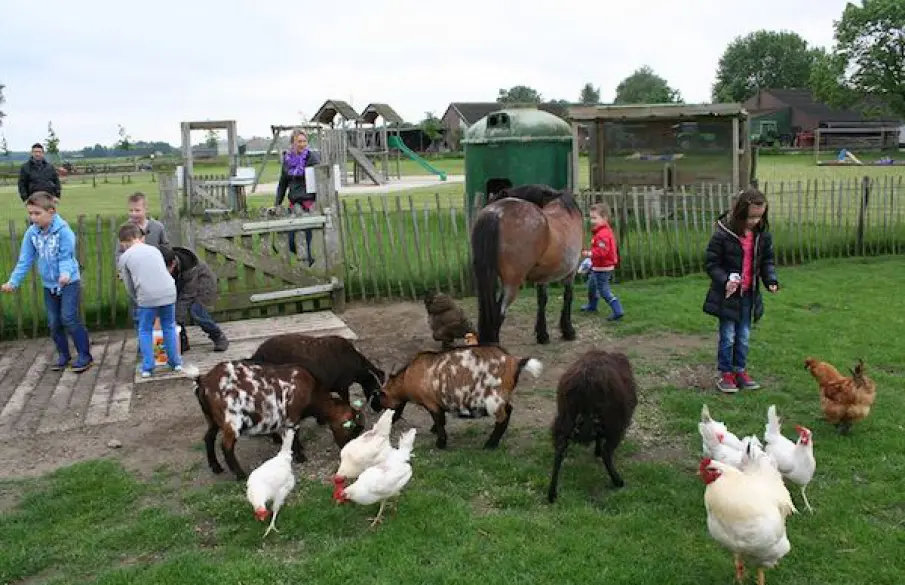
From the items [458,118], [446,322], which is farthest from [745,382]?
[458,118]

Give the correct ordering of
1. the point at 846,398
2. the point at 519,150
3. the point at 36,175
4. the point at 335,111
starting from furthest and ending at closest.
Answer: the point at 335,111
the point at 519,150
the point at 36,175
the point at 846,398

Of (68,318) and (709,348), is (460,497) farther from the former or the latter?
(68,318)

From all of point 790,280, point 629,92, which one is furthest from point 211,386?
point 629,92

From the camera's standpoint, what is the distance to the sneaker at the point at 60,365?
7.65 meters

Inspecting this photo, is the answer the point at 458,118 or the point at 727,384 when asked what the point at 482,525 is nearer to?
the point at 727,384

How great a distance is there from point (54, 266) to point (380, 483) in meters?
4.93

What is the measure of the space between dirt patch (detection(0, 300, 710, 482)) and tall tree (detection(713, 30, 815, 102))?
312 ft

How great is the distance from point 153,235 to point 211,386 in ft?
11.7

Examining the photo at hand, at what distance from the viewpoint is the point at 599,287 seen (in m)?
9.52

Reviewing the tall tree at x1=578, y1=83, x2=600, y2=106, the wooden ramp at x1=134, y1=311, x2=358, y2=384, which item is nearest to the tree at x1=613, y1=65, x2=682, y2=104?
the tall tree at x1=578, y1=83, x2=600, y2=106

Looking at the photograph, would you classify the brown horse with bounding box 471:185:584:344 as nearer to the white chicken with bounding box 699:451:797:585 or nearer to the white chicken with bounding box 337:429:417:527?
the white chicken with bounding box 337:429:417:527

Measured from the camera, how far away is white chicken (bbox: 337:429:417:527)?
4262 millimetres

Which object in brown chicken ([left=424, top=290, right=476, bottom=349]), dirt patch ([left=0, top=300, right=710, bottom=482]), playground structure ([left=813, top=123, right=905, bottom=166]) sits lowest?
dirt patch ([left=0, top=300, right=710, bottom=482])

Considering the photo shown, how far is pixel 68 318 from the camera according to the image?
24.5ft
